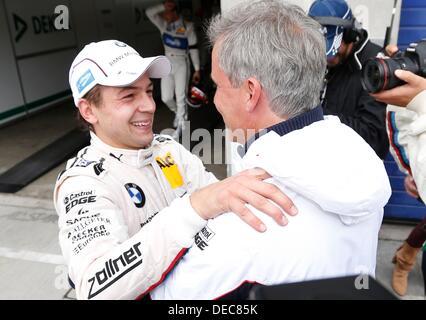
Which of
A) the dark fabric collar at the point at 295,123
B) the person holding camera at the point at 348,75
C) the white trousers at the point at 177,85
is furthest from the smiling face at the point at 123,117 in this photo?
the white trousers at the point at 177,85

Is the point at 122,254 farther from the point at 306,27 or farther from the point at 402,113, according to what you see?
the point at 402,113

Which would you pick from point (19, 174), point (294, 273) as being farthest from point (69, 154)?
point (294, 273)

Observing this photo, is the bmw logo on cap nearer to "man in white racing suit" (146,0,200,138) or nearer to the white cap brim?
the white cap brim

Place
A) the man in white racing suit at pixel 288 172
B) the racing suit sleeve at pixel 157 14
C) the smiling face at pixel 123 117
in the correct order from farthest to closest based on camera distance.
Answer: the racing suit sleeve at pixel 157 14 < the smiling face at pixel 123 117 < the man in white racing suit at pixel 288 172

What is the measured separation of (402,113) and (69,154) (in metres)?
4.81

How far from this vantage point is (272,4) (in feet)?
3.47

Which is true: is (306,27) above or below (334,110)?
above

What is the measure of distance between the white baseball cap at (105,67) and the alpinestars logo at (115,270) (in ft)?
2.29

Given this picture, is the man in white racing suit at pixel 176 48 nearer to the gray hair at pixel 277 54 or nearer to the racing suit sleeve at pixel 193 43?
the racing suit sleeve at pixel 193 43

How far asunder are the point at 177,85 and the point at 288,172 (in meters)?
5.19

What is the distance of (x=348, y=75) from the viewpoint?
2209 millimetres

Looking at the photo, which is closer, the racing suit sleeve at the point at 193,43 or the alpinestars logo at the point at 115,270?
the alpinestars logo at the point at 115,270

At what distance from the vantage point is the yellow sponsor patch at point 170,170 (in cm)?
160

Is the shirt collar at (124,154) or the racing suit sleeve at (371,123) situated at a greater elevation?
the shirt collar at (124,154)
